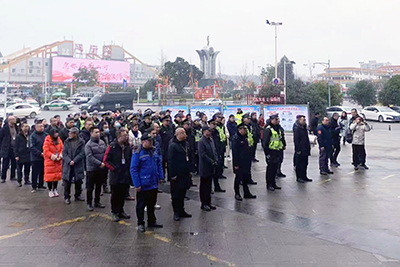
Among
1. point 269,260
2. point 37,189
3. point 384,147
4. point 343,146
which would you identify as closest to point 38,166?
point 37,189

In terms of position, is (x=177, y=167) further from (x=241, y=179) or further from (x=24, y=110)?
(x=24, y=110)

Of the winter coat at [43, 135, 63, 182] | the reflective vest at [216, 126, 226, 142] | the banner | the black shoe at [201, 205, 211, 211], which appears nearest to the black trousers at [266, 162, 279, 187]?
the reflective vest at [216, 126, 226, 142]

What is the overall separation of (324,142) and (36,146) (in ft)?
24.6

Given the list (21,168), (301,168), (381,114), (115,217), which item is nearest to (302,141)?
(301,168)

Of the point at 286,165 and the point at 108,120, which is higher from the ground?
A: the point at 108,120

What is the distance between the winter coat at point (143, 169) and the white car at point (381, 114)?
99.1 feet

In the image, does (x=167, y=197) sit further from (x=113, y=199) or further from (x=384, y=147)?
(x=384, y=147)

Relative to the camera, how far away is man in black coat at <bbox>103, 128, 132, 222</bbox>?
725 centimetres

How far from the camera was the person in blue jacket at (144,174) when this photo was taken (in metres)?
6.72

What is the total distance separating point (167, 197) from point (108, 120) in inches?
181

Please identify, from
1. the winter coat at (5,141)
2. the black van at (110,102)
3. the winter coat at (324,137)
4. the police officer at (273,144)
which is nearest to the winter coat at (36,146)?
the winter coat at (5,141)

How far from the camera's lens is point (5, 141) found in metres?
10.7

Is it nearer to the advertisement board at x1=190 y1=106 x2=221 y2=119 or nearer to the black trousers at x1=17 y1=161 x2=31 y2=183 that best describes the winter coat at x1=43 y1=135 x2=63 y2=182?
the black trousers at x1=17 y1=161 x2=31 y2=183

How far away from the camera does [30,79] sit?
9188 centimetres
